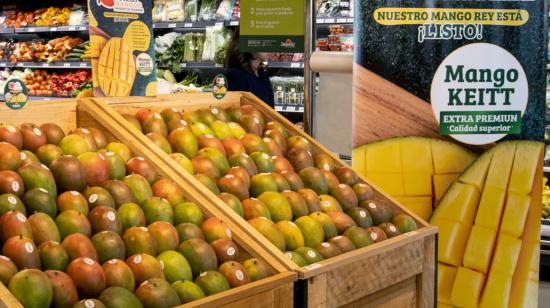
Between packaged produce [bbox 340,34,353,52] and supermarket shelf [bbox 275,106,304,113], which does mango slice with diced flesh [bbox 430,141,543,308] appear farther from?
supermarket shelf [bbox 275,106,304,113]

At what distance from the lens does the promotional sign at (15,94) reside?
82.0 inches

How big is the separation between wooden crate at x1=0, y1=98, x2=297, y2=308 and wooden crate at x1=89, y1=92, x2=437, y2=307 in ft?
0.08

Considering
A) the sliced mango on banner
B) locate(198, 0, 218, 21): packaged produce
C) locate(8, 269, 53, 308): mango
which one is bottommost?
the sliced mango on banner

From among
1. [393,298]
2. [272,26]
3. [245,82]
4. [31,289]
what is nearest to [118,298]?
[31,289]

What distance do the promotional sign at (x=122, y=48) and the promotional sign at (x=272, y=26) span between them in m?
0.78

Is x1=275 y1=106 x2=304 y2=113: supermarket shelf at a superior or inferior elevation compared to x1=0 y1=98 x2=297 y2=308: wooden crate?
inferior

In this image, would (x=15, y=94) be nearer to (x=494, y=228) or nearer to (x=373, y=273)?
(x=373, y=273)

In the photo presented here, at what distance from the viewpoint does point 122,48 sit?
2.54 m

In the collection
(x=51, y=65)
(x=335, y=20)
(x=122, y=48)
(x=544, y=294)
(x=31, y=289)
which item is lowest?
(x=544, y=294)

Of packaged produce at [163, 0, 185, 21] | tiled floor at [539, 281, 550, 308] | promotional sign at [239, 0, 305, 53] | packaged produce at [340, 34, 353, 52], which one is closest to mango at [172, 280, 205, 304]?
promotional sign at [239, 0, 305, 53]

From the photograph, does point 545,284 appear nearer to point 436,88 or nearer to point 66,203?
point 436,88

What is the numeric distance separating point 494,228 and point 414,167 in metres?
0.37

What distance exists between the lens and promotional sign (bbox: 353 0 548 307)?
2.74 meters

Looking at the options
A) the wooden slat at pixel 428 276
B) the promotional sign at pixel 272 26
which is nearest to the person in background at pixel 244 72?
the promotional sign at pixel 272 26
